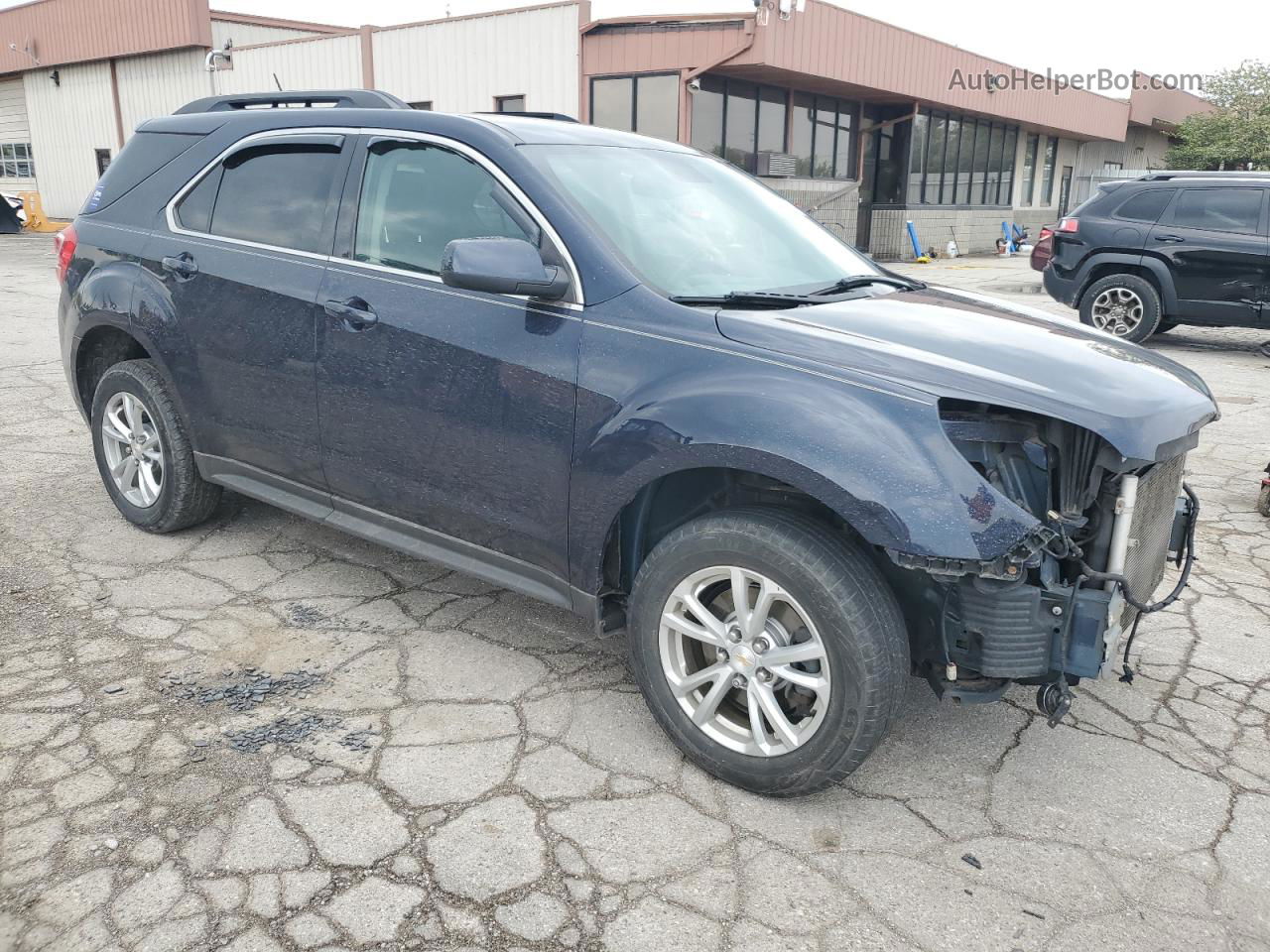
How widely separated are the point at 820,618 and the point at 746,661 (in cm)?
30

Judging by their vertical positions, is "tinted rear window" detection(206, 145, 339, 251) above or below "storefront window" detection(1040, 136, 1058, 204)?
below

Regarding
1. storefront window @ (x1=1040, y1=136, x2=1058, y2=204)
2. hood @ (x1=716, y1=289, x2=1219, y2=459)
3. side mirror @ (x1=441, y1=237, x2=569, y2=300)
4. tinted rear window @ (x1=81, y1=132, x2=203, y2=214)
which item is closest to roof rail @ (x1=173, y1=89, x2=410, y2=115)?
tinted rear window @ (x1=81, y1=132, x2=203, y2=214)

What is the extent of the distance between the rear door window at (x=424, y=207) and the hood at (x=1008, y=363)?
89 centimetres

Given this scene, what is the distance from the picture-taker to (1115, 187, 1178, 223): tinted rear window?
34.3ft

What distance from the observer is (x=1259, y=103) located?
39281 millimetres

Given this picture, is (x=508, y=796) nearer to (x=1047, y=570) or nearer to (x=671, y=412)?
(x=671, y=412)

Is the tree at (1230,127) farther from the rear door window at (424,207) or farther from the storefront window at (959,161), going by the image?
the rear door window at (424,207)

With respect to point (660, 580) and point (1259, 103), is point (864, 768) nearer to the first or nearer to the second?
point (660, 580)

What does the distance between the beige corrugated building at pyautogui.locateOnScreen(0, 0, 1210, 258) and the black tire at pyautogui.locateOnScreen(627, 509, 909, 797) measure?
16.7 meters

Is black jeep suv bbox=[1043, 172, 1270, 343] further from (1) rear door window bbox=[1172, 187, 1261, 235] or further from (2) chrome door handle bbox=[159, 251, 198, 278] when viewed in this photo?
(2) chrome door handle bbox=[159, 251, 198, 278]

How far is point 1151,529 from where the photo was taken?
9.41ft

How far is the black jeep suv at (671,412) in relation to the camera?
2574 mm

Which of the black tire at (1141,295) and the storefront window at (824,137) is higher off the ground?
the storefront window at (824,137)

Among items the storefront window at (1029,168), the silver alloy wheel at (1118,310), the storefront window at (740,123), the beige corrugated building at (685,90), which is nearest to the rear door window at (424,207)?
the silver alloy wheel at (1118,310)
